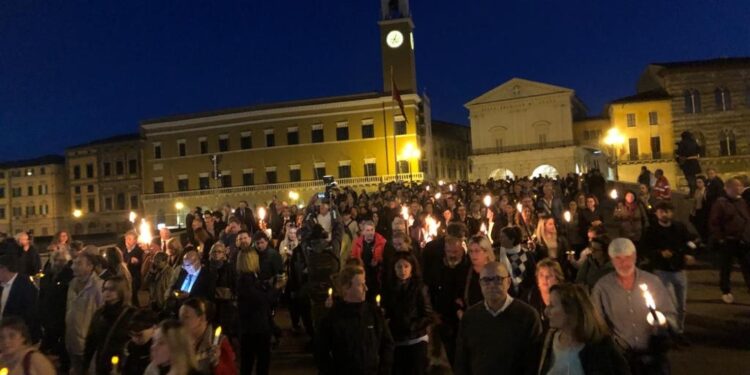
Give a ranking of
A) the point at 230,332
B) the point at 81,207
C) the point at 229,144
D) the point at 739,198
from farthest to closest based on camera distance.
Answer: the point at 81,207
the point at 229,144
the point at 739,198
the point at 230,332

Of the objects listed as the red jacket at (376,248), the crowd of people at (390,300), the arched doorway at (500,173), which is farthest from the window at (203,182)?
the red jacket at (376,248)

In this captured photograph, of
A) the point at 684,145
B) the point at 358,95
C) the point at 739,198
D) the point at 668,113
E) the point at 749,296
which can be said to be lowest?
the point at 749,296

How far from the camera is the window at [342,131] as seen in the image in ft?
192

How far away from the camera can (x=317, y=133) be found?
59.8 meters

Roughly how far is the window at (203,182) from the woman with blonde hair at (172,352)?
60.5 m

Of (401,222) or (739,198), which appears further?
(739,198)

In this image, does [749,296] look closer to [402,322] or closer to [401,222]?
[401,222]

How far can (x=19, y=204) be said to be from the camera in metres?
81.9

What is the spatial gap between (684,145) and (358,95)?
42923 mm

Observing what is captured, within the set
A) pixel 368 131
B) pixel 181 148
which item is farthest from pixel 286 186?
pixel 181 148

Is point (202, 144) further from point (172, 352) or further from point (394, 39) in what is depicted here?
point (172, 352)

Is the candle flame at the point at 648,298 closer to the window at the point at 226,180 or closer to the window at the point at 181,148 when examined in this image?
the window at the point at 226,180

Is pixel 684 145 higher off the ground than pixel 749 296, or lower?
higher

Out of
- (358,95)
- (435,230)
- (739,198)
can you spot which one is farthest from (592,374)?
(358,95)
